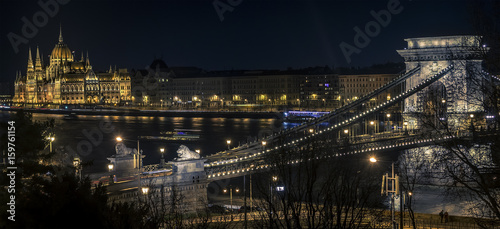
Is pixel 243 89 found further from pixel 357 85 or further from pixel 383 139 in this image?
pixel 383 139

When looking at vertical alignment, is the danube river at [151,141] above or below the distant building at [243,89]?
below

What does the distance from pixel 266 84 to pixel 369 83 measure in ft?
47.9

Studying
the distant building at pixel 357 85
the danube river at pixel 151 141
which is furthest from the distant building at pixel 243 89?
the danube river at pixel 151 141

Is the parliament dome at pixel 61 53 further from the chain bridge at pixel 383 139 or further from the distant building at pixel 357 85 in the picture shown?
the chain bridge at pixel 383 139

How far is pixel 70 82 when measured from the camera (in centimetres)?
11175

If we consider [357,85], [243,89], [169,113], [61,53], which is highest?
[61,53]

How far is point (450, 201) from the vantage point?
58.2 feet

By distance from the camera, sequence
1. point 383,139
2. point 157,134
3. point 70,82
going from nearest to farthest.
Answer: point 383,139 → point 157,134 → point 70,82

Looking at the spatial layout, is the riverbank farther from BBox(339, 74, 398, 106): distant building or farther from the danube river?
BBox(339, 74, 398, 106): distant building

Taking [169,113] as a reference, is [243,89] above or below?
above

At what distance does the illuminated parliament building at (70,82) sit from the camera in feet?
359

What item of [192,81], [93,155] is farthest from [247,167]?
[192,81]

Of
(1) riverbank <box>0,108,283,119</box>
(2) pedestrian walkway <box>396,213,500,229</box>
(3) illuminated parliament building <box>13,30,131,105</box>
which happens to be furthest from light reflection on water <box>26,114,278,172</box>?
(3) illuminated parliament building <box>13,30,131,105</box>

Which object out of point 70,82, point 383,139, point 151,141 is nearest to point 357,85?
point 151,141
